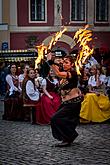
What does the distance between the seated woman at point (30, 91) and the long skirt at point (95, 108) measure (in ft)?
4.10

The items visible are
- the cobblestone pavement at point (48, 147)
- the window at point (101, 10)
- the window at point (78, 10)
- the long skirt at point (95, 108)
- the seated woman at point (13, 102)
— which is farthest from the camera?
the window at point (101, 10)

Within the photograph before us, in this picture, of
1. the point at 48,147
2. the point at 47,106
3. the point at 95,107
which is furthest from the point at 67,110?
the point at 95,107

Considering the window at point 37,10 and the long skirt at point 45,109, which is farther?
the window at point 37,10

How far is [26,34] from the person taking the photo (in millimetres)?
31812

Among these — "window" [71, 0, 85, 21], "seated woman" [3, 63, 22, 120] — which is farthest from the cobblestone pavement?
"window" [71, 0, 85, 21]

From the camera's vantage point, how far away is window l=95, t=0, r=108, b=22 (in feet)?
108

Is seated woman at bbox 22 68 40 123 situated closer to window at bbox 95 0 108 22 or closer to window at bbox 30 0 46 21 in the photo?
window at bbox 30 0 46 21

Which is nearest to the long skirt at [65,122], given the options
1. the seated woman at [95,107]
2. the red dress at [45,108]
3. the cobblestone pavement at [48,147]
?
the cobblestone pavement at [48,147]

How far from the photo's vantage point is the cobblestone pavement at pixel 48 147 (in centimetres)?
803

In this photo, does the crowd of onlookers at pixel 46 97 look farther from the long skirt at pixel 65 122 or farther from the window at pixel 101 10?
the window at pixel 101 10

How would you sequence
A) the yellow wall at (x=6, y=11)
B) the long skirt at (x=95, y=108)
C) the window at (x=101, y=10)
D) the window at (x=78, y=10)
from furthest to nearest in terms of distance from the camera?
the window at (x=101, y=10), the window at (x=78, y=10), the yellow wall at (x=6, y=11), the long skirt at (x=95, y=108)

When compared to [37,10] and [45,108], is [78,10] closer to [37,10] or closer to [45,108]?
[37,10]

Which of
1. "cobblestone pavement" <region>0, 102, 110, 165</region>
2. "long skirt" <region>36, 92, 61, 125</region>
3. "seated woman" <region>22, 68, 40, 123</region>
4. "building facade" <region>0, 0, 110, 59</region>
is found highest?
"building facade" <region>0, 0, 110, 59</region>

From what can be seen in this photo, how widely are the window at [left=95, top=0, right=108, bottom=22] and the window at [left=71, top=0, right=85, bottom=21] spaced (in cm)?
95
